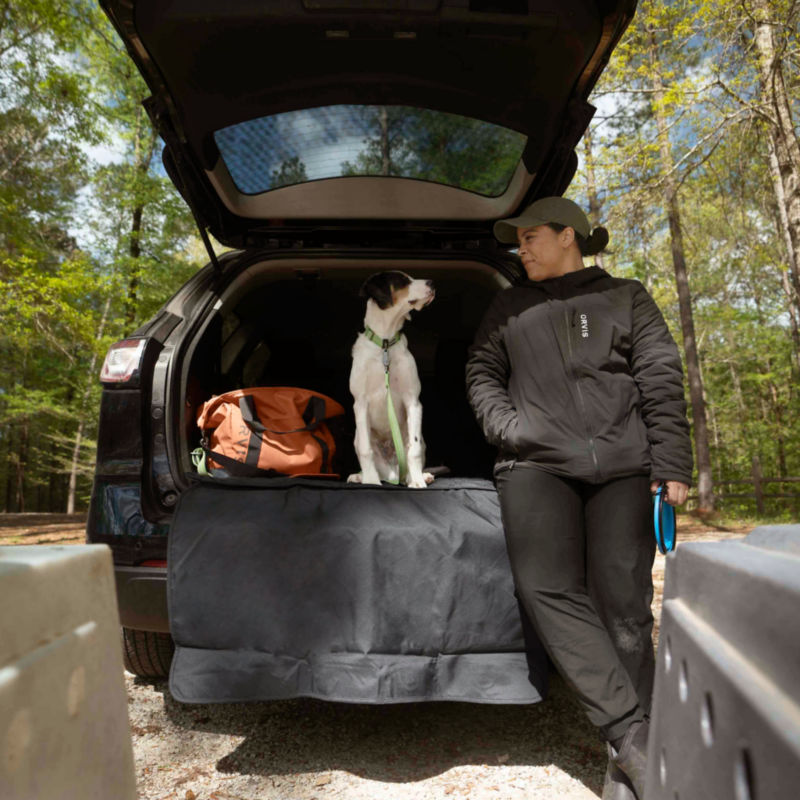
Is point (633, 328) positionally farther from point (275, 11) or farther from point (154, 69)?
point (154, 69)

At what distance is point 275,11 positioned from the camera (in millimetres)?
2068

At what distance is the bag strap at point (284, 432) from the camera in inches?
114

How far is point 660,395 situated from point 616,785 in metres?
1.18

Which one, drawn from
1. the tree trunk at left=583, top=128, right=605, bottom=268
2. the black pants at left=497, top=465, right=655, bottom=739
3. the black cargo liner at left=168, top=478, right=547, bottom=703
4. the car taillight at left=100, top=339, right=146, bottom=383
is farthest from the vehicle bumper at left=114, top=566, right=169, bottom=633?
the tree trunk at left=583, top=128, right=605, bottom=268

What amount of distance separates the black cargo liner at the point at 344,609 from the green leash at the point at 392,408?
1017mm

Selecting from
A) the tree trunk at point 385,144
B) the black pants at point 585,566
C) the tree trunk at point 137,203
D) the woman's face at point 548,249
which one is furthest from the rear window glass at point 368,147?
the tree trunk at point 137,203

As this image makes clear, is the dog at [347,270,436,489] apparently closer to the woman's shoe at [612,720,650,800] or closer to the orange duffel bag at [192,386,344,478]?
the orange duffel bag at [192,386,344,478]

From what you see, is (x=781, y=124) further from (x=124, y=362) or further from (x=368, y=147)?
(x=124, y=362)

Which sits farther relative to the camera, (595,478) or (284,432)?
(284,432)

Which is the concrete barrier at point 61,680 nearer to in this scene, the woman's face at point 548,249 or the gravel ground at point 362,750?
the gravel ground at point 362,750

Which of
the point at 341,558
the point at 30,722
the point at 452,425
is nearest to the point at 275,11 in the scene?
the point at 341,558

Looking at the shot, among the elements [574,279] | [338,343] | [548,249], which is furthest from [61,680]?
[338,343]

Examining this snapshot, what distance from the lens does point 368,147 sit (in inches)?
113

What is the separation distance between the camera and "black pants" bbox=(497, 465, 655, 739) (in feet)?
6.58
